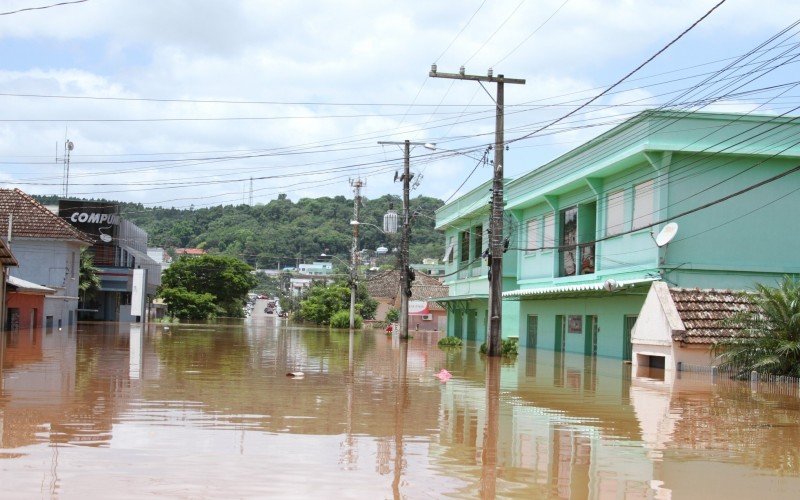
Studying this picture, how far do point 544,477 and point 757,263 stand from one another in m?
22.2

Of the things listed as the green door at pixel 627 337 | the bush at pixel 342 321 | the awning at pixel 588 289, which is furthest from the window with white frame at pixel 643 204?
the bush at pixel 342 321

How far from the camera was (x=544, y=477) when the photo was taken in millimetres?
9477

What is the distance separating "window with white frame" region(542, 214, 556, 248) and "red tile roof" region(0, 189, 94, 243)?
27306 millimetres

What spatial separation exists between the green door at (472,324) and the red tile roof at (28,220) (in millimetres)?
22970

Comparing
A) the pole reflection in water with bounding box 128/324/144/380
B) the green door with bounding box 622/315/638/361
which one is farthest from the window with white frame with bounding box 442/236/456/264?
the pole reflection in water with bounding box 128/324/144/380

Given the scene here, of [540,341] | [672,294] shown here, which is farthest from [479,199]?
[672,294]

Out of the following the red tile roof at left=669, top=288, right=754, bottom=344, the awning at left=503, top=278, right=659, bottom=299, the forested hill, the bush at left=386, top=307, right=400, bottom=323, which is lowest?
the bush at left=386, top=307, right=400, bottom=323

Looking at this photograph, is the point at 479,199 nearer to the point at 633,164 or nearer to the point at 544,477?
the point at 633,164

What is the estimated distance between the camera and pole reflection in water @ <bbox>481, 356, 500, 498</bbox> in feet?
29.5

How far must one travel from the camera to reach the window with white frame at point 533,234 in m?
41.9

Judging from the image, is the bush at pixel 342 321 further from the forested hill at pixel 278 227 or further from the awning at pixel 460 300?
the forested hill at pixel 278 227

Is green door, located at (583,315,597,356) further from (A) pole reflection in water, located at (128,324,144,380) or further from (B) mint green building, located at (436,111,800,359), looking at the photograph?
(A) pole reflection in water, located at (128,324,144,380)

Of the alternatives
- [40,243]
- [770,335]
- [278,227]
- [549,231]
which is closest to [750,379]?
[770,335]

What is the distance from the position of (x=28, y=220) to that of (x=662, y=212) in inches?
1478
